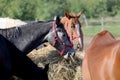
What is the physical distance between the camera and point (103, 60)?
4.36 metres

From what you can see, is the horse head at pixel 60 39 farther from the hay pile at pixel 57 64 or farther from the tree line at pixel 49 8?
the tree line at pixel 49 8

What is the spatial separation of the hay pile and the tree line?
27.4 meters

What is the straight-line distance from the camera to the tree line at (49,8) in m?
36.1

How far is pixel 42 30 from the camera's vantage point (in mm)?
7328

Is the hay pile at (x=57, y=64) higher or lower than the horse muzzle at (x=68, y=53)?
lower

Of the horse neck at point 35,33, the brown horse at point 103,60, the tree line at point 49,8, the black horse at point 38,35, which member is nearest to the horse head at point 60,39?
the black horse at point 38,35

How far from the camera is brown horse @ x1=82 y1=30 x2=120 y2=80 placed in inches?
157

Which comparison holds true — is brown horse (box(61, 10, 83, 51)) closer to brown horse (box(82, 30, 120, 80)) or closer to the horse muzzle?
the horse muzzle

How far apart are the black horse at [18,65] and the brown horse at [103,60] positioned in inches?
26.6

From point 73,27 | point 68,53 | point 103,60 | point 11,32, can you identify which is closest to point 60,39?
point 68,53

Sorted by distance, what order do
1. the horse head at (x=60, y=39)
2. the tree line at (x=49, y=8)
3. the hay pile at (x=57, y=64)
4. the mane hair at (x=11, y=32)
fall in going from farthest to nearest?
the tree line at (x=49, y=8)
the hay pile at (x=57, y=64)
the horse head at (x=60, y=39)
the mane hair at (x=11, y=32)

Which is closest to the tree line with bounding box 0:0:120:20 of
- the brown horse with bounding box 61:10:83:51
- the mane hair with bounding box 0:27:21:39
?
the brown horse with bounding box 61:10:83:51

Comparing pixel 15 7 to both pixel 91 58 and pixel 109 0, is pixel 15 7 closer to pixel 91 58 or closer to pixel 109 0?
pixel 109 0

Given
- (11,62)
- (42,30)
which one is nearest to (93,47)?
(11,62)
